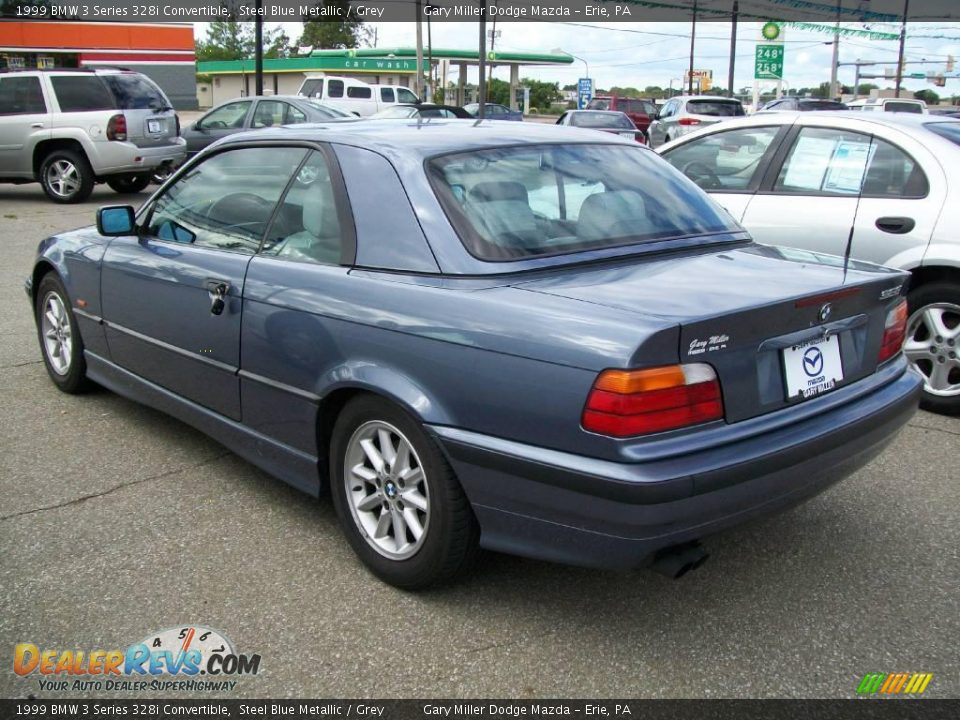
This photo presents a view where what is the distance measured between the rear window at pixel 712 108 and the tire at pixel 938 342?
68.0ft

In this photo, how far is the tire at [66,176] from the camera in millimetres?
14141

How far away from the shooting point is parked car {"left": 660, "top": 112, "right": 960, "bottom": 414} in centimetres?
505

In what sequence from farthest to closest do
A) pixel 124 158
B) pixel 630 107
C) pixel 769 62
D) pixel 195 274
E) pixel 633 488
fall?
pixel 769 62 < pixel 630 107 < pixel 124 158 < pixel 195 274 < pixel 633 488

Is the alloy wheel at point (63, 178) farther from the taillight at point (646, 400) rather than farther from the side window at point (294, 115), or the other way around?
the taillight at point (646, 400)

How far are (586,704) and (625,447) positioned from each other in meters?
0.74

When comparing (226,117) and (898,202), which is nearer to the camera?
(898,202)

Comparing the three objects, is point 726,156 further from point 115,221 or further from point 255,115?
point 255,115

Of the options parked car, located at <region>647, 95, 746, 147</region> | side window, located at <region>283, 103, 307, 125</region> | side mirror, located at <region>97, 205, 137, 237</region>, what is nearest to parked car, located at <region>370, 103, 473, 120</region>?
side window, located at <region>283, 103, 307, 125</region>

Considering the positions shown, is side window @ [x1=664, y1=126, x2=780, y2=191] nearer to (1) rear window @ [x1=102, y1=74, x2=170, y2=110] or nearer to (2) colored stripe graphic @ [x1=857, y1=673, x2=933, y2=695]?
(2) colored stripe graphic @ [x1=857, y1=673, x2=933, y2=695]

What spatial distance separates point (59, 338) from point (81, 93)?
10.2 metres

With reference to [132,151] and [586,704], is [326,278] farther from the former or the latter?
[132,151]

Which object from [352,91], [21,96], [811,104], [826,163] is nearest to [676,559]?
[826,163]

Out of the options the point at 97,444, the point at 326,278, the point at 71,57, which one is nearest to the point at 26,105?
the point at 97,444

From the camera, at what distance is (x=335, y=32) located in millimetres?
82812
